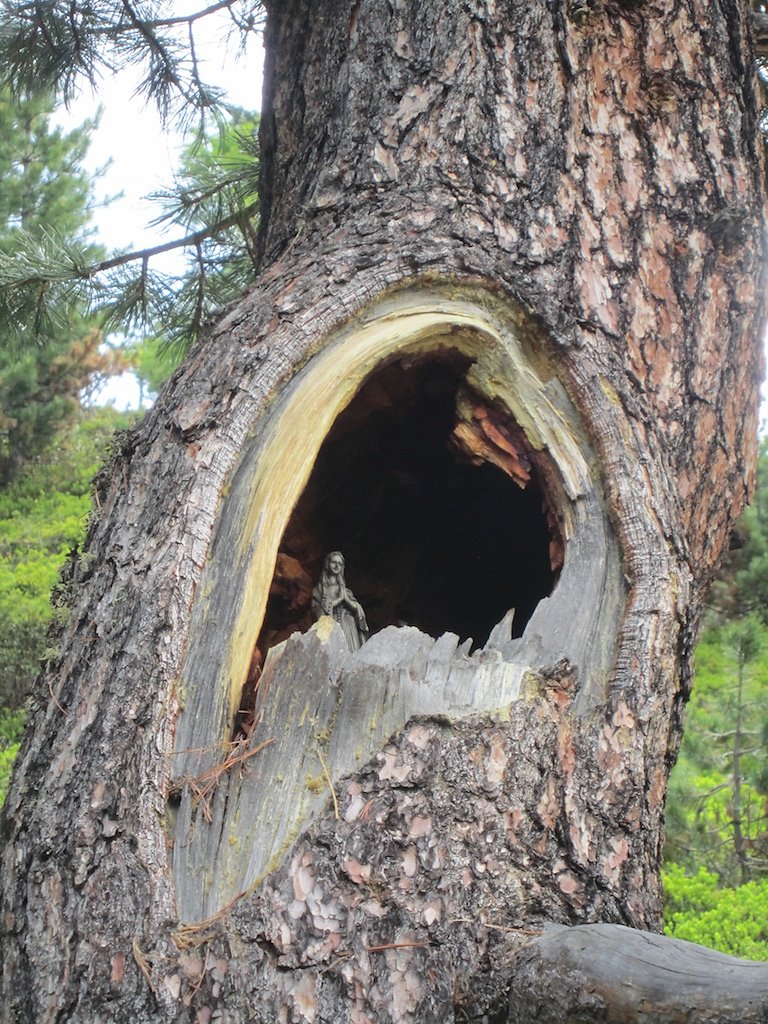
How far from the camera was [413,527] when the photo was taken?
166 inches

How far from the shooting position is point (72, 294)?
191 inches

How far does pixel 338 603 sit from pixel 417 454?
648 mm

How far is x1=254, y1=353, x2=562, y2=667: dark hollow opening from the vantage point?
3.50 m

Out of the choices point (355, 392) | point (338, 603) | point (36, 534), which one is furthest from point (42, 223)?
point (355, 392)

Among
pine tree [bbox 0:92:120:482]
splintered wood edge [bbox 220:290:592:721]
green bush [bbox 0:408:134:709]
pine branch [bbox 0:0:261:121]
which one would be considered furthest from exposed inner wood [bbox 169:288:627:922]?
pine tree [bbox 0:92:120:482]

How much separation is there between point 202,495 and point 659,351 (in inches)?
55.8

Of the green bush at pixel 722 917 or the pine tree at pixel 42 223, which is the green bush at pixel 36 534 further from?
the green bush at pixel 722 917

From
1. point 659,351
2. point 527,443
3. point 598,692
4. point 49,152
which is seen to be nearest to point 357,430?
point 527,443

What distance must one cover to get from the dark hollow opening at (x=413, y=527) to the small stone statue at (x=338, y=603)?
0.16 metres

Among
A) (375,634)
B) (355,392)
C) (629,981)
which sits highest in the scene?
(355,392)

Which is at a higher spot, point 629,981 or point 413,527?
point 413,527

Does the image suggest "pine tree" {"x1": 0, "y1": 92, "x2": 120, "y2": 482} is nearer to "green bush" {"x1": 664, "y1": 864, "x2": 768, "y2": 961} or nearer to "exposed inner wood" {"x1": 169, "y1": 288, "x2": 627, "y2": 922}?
"green bush" {"x1": 664, "y1": 864, "x2": 768, "y2": 961}

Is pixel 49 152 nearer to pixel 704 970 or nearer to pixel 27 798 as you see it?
pixel 27 798

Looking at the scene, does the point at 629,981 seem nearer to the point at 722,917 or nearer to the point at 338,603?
the point at 338,603
